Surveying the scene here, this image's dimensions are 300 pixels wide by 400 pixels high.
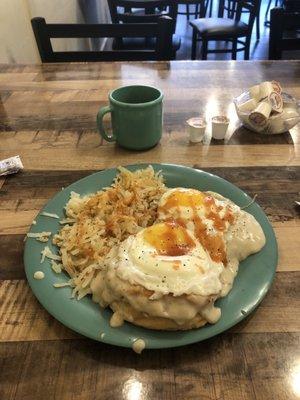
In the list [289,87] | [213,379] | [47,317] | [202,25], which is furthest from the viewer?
[202,25]

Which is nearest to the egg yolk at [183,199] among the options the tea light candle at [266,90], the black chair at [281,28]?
the tea light candle at [266,90]

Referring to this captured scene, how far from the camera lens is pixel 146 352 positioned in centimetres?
64

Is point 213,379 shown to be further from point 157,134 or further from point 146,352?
point 157,134

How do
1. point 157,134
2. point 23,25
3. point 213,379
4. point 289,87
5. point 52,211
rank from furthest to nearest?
1. point 23,25
2. point 289,87
3. point 157,134
4. point 52,211
5. point 213,379

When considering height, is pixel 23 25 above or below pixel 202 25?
above

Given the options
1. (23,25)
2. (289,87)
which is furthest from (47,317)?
(23,25)

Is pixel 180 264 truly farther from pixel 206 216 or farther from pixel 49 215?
pixel 49 215

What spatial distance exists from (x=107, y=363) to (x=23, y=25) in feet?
8.79

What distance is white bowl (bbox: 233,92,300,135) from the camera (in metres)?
1.25

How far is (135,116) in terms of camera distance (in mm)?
1117

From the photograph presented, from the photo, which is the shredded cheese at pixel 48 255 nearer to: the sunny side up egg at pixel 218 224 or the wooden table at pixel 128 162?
the wooden table at pixel 128 162

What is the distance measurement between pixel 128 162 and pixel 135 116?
0.50 feet

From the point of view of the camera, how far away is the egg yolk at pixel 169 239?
2.27ft

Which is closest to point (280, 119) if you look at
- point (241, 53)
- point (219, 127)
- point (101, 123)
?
point (219, 127)
